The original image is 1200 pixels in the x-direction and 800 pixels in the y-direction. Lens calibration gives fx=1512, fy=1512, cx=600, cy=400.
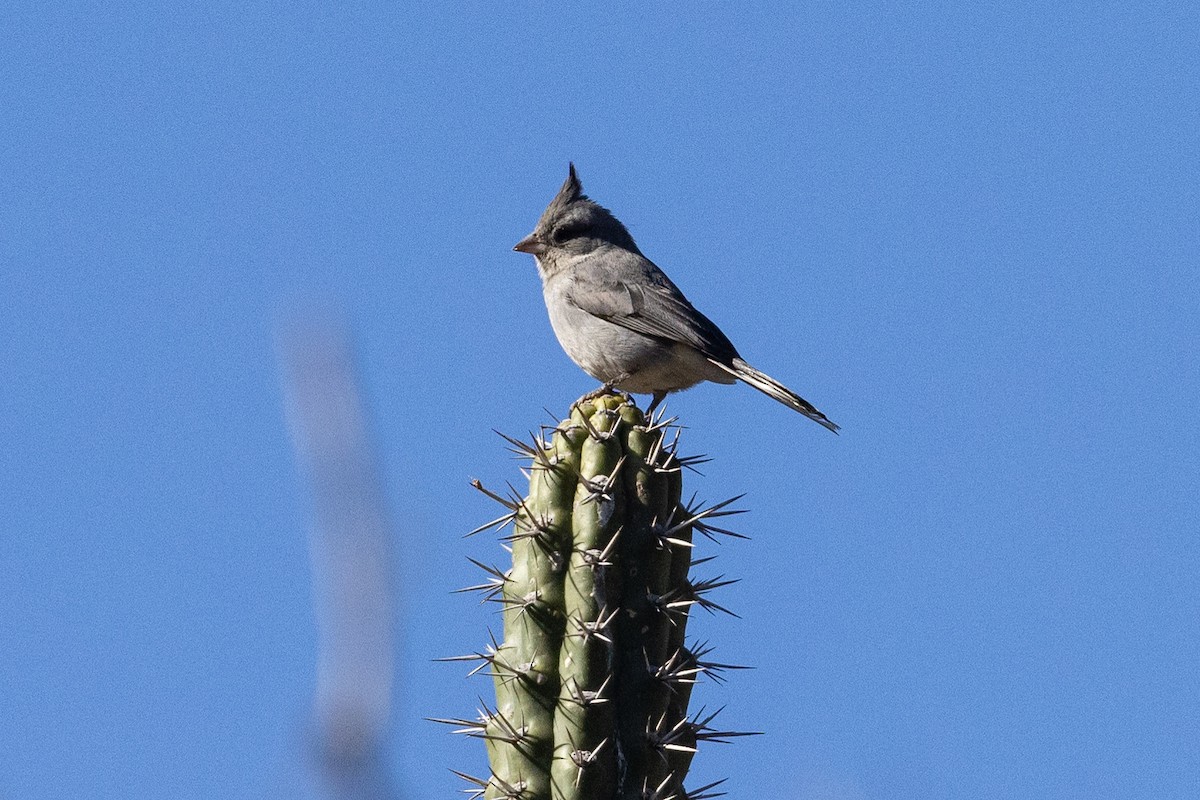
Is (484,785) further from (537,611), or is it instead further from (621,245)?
(621,245)

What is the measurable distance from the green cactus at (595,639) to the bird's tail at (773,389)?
2461 mm

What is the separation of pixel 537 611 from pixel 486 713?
356 millimetres

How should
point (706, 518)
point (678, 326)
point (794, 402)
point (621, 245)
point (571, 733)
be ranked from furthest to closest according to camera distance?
point (621, 245)
point (678, 326)
point (794, 402)
point (706, 518)
point (571, 733)

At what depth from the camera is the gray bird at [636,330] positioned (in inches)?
304

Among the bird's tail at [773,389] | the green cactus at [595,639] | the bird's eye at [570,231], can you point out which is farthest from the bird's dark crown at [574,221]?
the green cactus at [595,639]

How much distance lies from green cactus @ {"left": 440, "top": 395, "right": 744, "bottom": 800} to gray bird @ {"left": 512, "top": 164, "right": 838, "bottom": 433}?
2532mm

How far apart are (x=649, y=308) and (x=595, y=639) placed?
3765 millimetres

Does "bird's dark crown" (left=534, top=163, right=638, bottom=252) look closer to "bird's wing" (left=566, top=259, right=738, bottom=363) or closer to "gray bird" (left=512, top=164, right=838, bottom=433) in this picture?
"gray bird" (left=512, top=164, right=838, bottom=433)

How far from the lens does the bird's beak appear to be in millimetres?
9352

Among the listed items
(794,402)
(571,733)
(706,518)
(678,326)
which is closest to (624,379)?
(678,326)

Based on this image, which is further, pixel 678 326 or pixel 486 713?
pixel 678 326

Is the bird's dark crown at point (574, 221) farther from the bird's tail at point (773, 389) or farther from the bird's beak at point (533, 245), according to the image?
the bird's tail at point (773, 389)

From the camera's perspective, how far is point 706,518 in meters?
4.80

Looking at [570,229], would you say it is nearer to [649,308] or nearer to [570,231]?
[570,231]
